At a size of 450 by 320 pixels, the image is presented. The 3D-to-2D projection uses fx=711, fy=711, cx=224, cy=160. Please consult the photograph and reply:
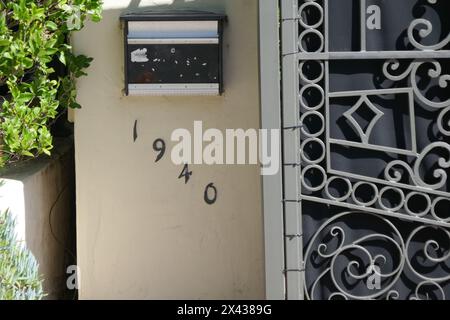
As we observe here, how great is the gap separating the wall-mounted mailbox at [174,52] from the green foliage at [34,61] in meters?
0.27

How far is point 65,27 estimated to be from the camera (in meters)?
4.19

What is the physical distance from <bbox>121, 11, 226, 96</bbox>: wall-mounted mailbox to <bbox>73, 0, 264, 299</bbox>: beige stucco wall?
124mm

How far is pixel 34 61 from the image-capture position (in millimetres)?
4094

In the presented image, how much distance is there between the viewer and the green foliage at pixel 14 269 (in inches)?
136

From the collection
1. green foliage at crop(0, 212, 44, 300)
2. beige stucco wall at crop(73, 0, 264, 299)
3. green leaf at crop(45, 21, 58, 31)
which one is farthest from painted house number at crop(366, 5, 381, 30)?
green foliage at crop(0, 212, 44, 300)

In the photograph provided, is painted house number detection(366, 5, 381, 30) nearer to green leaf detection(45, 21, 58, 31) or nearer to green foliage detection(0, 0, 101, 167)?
green foliage detection(0, 0, 101, 167)

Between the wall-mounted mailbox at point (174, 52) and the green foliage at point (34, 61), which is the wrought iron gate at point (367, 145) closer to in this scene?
the wall-mounted mailbox at point (174, 52)

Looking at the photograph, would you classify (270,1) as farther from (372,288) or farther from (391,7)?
(372,288)

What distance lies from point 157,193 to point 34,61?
3.55ft

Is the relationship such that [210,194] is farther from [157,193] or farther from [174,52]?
[174,52]

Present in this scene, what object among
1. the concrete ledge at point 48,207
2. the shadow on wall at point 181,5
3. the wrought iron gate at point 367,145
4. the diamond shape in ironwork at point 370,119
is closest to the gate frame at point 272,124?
the wrought iron gate at point 367,145

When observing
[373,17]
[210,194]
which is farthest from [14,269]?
[373,17]
